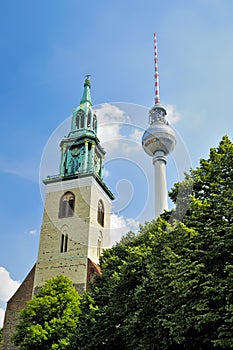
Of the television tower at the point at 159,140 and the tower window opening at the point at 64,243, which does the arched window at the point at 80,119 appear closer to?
the tower window opening at the point at 64,243

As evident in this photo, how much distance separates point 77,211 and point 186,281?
36.4 m

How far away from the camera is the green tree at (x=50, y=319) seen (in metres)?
28.7

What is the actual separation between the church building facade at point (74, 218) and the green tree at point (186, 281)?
22283 millimetres

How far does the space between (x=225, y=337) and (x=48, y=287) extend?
77.3 ft

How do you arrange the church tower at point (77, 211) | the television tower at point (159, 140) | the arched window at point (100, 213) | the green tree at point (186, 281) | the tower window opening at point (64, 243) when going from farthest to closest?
1. the television tower at point (159, 140)
2. the arched window at point (100, 213)
3. the tower window opening at point (64, 243)
4. the church tower at point (77, 211)
5. the green tree at point (186, 281)

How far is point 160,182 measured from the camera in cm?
7488

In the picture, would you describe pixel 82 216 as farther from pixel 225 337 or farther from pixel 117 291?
pixel 225 337

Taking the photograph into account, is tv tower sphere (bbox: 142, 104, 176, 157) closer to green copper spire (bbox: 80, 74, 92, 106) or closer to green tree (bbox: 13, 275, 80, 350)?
green copper spire (bbox: 80, 74, 92, 106)

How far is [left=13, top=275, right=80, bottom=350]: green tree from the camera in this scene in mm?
28672

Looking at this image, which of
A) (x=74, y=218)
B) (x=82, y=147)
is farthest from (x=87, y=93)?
(x=74, y=218)

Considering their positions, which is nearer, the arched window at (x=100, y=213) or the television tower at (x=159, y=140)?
the arched window at (x=100, y=213)

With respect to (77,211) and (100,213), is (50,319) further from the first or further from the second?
(100,213)

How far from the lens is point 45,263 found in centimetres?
4544

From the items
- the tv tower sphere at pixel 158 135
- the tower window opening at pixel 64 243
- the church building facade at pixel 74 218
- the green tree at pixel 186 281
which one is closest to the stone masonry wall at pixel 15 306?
the church building facade at pixel 74 218
